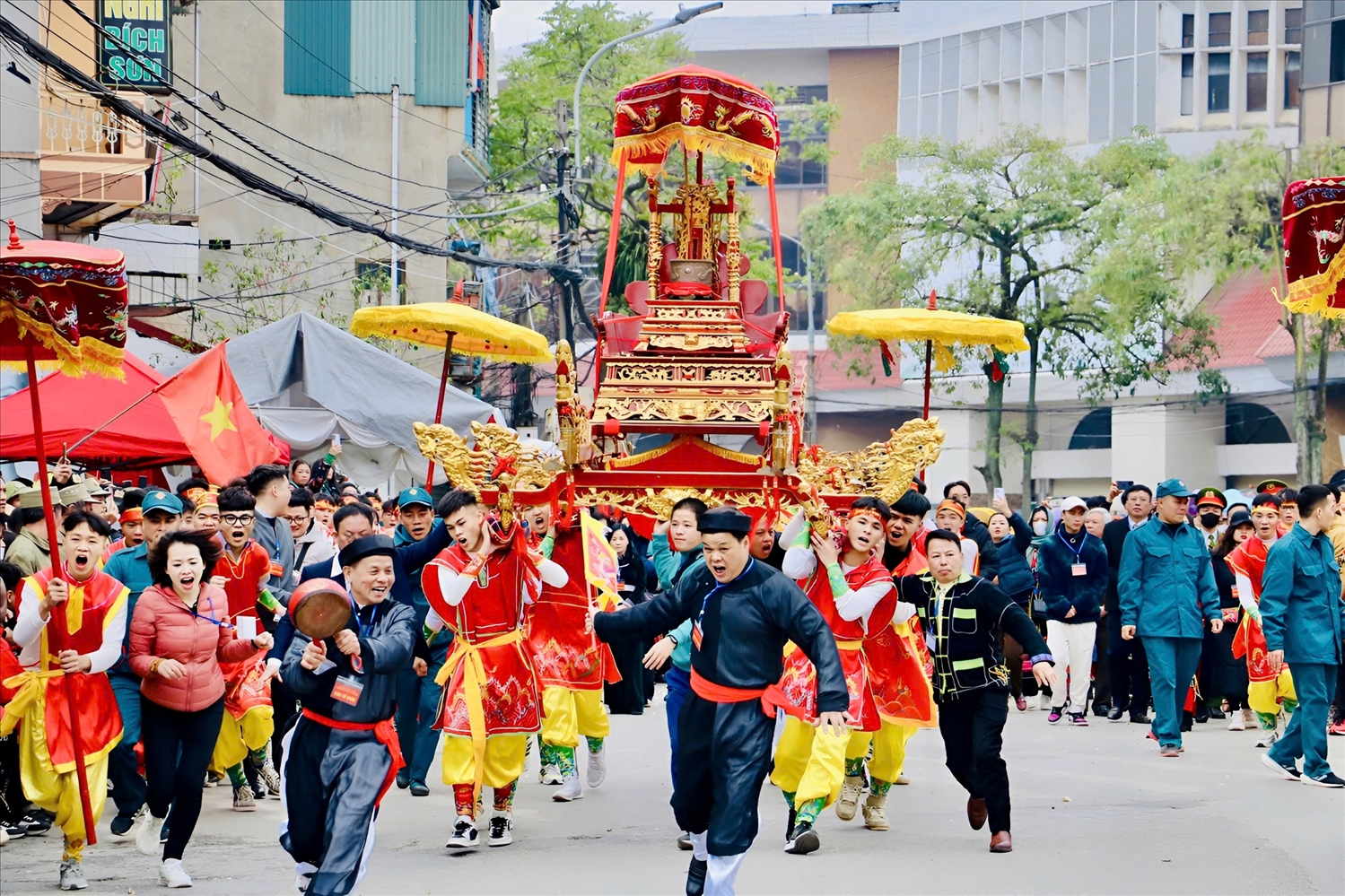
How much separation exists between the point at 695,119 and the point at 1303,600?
5.55m

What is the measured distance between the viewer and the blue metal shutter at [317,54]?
118 ft

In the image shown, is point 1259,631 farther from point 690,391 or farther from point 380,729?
point 380,729

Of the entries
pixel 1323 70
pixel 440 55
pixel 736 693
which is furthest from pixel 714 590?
pixel 1323 70

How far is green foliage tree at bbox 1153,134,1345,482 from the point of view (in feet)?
111

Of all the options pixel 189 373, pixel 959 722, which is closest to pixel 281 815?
pixel 959 722

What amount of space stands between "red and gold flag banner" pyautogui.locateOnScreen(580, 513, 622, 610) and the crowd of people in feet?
0.25

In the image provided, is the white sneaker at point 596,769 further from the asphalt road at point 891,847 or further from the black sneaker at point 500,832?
the black sneaker at point 500,832

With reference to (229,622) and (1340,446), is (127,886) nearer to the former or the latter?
(229,622)

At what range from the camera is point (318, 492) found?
665 inches

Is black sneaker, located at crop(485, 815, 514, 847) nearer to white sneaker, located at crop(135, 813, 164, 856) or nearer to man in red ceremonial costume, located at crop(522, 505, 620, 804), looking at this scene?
man in red ceremonial costume, located at crop(522, 505, 620, 804)

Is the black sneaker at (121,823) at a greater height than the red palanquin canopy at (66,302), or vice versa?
the red palanquin canopy at (66,302)

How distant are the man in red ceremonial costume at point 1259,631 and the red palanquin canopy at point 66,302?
7.62 m

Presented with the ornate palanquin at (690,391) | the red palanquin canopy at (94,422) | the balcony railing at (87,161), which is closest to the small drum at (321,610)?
the ornate palanquin at (690,391)

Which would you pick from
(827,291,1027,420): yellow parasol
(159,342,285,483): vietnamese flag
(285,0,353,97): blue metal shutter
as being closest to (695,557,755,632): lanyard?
(827,291,1027,420): yellow parasol
